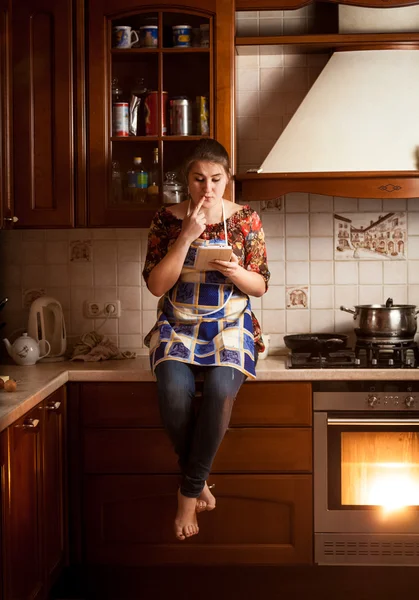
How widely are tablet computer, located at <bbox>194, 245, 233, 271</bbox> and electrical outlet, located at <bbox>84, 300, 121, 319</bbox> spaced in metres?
0.80

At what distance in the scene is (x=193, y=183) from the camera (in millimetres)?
2623

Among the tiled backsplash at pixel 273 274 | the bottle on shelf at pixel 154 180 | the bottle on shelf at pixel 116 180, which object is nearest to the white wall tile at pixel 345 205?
the tiled backsplash at pixel 273 274

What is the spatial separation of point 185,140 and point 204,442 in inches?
47.1

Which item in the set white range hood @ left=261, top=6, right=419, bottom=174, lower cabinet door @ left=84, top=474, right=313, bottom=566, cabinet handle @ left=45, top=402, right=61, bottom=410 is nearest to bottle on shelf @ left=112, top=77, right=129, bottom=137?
white range hood @ left=261, top=6, right=419, bottom=174

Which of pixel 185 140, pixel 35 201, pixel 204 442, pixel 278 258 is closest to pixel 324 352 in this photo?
pixel 278 258

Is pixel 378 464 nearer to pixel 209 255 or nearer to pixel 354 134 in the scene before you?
pixel 209 255

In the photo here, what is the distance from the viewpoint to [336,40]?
9.50 ft

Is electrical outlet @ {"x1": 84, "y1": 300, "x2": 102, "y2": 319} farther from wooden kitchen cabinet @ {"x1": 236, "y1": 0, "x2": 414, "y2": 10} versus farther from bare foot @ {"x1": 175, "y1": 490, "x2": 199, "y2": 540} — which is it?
wooden kitchen cabinet @ {"x1": 236, "y1": 0, "x2": 414, "y2": 10}

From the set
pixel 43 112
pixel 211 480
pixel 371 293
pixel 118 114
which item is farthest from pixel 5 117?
pixel 371 293

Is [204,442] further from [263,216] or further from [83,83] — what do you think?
[83,83]

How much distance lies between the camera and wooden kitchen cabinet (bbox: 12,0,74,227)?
2877 millimetres

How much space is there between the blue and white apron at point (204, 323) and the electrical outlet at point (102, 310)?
1.94 feet

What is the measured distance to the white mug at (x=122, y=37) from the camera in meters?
2.92

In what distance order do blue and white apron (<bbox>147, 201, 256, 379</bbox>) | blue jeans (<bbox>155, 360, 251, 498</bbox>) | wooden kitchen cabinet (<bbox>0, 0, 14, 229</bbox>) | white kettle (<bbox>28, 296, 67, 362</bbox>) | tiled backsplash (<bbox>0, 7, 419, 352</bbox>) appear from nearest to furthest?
blue jeans (<bbox>155, 360, 251, 498</bbox>) → blue and white apron (<bbox>147, 201, 256, 379</bbox>) → wooden kitchen cabinet (<bbox>0, 0, 14, 229</bbox>) → white kettle (<bbox>28, 296, 67, 362</bbox>) → tiled backsplash (<bbox>0, 7, 419, 352</bbox>)
